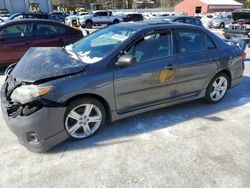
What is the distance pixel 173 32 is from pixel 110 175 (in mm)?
2387

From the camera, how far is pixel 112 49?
10.6ft

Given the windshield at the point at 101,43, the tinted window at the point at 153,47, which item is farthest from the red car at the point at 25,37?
the tinted window at the point at 153,47

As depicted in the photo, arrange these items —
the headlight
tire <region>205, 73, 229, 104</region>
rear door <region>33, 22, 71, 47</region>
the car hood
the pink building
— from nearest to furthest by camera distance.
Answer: the headlight
the car hood
tire <region>205, 73, 229, 104</region>
rear door <region>33, 22, 71, 47</region>
the pink building

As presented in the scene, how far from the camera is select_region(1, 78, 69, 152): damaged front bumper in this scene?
2.68 m

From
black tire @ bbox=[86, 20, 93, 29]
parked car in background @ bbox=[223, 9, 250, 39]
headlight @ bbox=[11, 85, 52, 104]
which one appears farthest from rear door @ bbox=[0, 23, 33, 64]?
black tire @ bbox=[86, 20, 93, 29]

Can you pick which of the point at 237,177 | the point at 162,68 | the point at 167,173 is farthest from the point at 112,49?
the point at 237,177

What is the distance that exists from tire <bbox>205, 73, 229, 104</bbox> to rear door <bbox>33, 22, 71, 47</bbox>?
15.3 feet

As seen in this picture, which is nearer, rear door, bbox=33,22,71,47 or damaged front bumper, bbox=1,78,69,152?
damaged front bumper, bbox=1,78,69,152

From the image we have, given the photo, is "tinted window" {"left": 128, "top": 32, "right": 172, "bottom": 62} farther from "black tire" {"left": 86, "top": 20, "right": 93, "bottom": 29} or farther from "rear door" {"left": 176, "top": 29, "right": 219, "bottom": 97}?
"black tire" {"left": 86, "top": 20, "right": 93, "bottom": 29}

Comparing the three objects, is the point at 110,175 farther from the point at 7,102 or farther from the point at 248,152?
the point at 248,152

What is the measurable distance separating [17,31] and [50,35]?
2.95 feet

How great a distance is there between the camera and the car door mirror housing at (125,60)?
3076 mm

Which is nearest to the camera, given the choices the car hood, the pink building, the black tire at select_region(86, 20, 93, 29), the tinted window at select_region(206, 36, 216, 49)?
the car hood

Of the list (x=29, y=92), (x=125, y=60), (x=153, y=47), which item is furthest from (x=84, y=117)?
(x=153, y=47)
